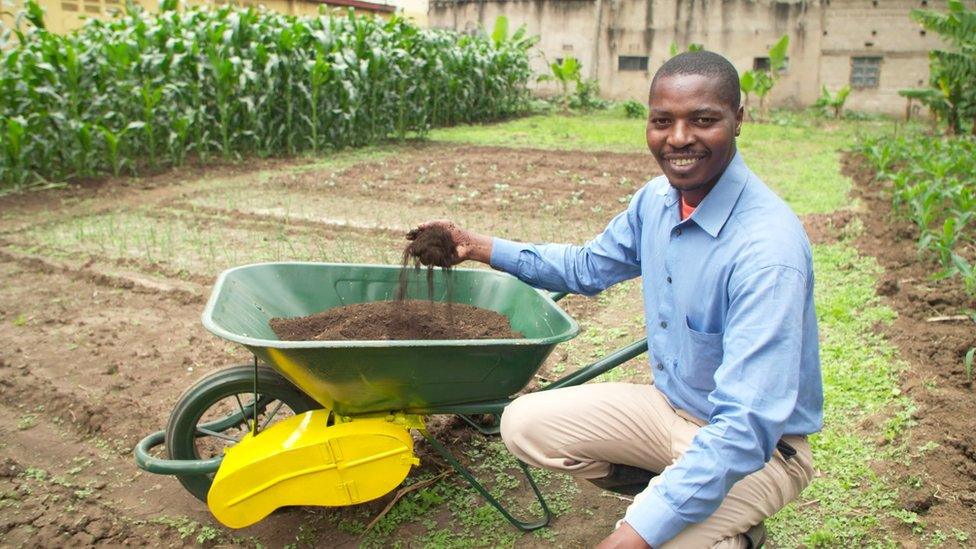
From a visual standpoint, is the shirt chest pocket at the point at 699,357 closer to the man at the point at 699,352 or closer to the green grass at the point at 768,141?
the man at the point at 699,352

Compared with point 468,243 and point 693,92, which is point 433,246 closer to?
point 468,243

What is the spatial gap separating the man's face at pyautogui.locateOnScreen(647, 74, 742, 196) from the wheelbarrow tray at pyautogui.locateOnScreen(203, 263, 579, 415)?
1.97 ft

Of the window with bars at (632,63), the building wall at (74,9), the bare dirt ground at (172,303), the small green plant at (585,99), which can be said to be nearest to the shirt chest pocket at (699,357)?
the bare dirt ground at (172,303)

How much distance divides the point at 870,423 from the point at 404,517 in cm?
195

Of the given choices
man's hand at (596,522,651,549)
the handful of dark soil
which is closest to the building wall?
the handful of dark soil

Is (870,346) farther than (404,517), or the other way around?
(870,346)

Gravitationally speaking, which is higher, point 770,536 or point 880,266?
point 880,266

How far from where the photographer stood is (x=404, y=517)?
105 inches

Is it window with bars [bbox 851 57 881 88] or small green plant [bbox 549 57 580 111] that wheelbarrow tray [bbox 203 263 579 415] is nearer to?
small green plant [bbox 549 57 580 111]

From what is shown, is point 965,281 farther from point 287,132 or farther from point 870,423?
point 287,132

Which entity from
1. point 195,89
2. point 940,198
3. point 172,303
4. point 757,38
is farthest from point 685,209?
point 757,38

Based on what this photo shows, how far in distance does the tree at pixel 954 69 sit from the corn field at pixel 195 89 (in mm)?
7724

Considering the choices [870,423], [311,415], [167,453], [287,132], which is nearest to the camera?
[311,415]

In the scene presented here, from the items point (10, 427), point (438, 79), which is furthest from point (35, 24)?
point (10, 427)
